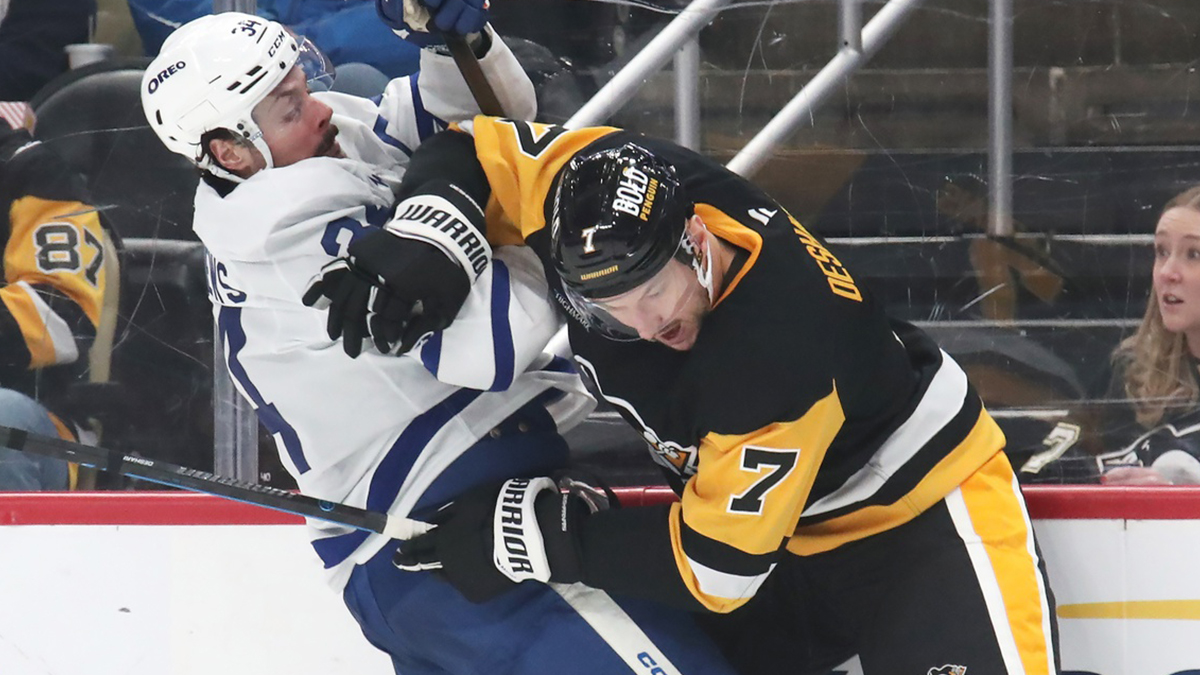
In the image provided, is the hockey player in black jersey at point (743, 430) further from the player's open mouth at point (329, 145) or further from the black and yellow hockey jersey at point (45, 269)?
the black and yellow hockey jersey at point (45, 269)

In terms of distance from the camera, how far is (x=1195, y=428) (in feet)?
7.78

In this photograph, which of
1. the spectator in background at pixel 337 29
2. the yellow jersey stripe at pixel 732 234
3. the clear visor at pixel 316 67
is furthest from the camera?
the spectator in background at pixel 337 29

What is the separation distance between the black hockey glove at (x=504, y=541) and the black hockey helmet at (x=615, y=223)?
0.32 m

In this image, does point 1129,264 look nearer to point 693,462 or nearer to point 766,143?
point 766,143

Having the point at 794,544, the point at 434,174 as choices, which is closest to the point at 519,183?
the point at 434,174

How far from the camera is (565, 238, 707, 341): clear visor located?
1.52 m

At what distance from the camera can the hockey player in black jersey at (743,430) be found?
155 cm

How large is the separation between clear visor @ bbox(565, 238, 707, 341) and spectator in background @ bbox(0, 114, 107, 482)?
1452mm

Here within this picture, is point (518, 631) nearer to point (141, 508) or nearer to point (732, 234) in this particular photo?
point (732, 234)

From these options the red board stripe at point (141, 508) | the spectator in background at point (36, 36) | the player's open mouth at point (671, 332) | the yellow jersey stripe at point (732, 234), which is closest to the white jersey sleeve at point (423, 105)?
the yellow jersey stripe at point (732, 234)

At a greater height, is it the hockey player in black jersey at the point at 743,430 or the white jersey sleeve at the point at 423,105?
the white jersey sleeve at the point at 423,105

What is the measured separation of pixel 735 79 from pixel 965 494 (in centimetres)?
111

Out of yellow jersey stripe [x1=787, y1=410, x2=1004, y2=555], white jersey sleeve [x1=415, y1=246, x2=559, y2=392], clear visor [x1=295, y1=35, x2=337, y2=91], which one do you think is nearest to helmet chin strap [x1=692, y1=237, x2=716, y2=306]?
white jersey sleeve [x1=415, y1=246, x2=559, y2=392]

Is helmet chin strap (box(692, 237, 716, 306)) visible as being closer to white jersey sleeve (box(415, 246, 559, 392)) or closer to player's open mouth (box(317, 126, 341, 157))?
white jersey sleeve (box(415, 246, 559, 392))
